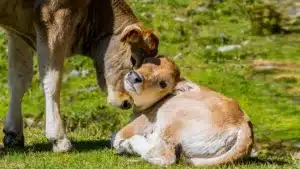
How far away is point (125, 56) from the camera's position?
42.1ft

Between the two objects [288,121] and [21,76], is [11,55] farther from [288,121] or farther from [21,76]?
[288,121]

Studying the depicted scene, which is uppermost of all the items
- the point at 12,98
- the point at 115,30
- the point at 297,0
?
the point at 115,30

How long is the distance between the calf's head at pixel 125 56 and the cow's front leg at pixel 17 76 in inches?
48.5

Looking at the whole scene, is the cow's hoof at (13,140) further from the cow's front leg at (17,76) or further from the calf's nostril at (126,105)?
the calf's nostril at (126,105)

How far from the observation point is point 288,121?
1670cm

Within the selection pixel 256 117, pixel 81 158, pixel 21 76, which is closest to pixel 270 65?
pixel 256 117

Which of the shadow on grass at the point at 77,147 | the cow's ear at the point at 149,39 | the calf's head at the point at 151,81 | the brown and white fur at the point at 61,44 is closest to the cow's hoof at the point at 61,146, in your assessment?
the brown and white fur at the point at 61,44

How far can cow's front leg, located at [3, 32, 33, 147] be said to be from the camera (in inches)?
522

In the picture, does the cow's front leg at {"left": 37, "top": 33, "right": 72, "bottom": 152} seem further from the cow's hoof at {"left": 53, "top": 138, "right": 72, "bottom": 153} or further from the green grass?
the green grass

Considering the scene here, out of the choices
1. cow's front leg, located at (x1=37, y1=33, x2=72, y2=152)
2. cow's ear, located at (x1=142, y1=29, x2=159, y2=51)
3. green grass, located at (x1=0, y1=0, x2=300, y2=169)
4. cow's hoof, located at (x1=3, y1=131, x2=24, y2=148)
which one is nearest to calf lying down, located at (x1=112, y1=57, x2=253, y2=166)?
green grass, located at (x1=0, y1=0, x2=300, y2=169)

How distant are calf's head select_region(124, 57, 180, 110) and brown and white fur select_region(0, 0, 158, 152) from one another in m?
0.69

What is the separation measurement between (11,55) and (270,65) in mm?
8512

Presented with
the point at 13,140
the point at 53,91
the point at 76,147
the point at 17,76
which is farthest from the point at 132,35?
the point at 13,140

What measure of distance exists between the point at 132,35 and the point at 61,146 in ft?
5.56
